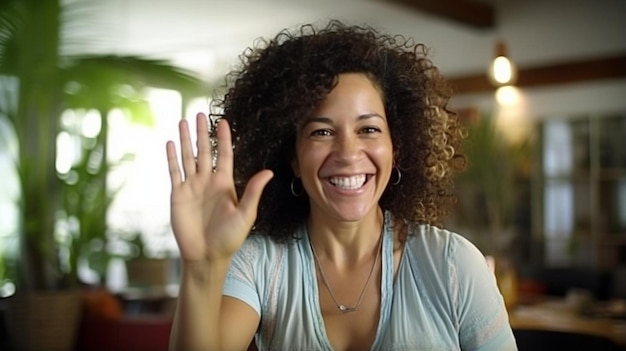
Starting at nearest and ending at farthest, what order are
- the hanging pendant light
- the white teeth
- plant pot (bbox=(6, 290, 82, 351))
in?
the white teeth < plant pot (bbox=(6, 290, 82, 351)) < the hanging pendant light

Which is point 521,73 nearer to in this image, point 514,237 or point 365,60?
point 514,237

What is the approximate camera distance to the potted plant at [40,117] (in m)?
3.58

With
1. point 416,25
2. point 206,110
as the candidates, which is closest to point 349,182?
point 206,110

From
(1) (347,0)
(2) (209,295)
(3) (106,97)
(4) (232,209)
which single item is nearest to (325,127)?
(4) (232,209)

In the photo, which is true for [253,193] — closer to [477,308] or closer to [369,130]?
[369,130]

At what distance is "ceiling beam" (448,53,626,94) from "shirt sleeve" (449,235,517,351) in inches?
193

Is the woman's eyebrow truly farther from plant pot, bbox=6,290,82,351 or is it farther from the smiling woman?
plant pot, bbox=6,290,82,351

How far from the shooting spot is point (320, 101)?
1.65m

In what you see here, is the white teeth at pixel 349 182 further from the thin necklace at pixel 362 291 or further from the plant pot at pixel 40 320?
the plant pot at pixel 40 320

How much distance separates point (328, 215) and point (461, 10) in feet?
17.3

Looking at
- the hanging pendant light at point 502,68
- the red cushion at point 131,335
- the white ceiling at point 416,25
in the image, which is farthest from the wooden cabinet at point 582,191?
the red cushion at point 131,335

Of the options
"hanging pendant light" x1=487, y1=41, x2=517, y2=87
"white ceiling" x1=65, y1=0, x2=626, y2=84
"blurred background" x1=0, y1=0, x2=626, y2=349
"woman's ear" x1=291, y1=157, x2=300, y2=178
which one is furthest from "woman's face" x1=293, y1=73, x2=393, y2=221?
"white ceiling" x1=65, y1=0, x2=626, y2=84

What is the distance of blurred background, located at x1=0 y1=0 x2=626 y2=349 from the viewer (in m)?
3.67

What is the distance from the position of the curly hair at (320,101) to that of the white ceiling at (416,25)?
4165 millimetres
